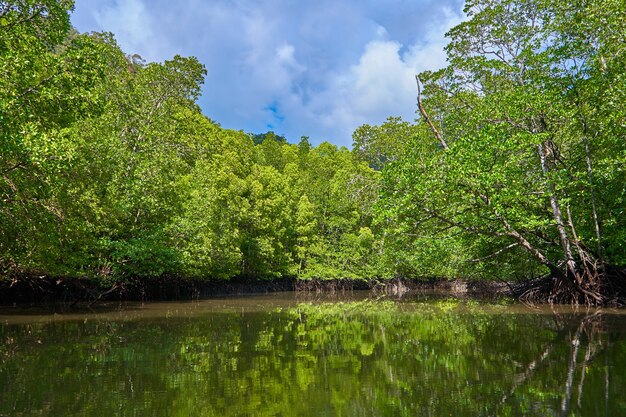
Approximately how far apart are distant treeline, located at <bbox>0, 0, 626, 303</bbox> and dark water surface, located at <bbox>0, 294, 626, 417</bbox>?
4076 mm

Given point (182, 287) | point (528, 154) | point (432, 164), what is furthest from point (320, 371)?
point (182, 287)

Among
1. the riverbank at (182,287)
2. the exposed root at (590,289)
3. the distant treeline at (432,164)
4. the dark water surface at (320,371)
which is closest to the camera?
the dark water surface at (320,371)

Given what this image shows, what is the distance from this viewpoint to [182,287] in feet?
89.0

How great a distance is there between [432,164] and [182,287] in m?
18.2

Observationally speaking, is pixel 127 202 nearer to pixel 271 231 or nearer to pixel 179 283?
pixel 179 283

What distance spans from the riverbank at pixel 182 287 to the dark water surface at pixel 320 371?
971 cm

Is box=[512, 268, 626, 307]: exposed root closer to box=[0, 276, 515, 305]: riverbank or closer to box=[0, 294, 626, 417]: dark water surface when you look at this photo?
box=[0, 276, 515, 305]: riverbank

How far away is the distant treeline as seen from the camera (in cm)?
1155

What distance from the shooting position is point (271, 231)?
3391 cm

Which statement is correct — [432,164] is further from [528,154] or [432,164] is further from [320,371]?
[320,371]

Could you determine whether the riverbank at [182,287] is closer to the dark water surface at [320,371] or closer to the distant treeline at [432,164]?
the distant treeline at [432,164]

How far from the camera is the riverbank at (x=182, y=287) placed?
19.1 metres

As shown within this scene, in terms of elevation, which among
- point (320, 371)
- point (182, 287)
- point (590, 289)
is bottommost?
point (320, 371)

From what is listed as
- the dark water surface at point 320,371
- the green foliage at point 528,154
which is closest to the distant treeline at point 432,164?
the green foliage at point 528,154
